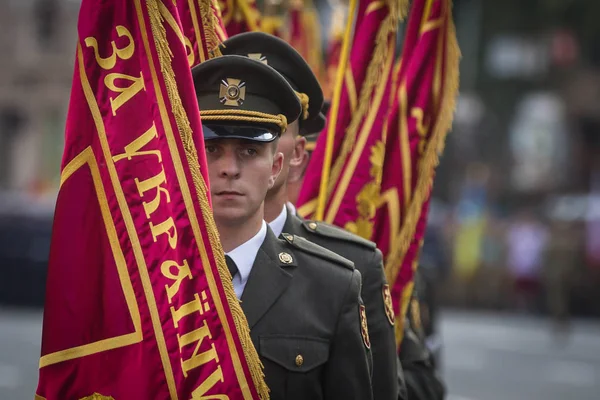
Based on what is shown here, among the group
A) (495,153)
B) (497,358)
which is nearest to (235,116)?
(497,358)

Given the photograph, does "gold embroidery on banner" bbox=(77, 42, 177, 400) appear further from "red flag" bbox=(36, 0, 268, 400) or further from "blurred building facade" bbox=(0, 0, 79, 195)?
"blurred building facade" bbox=(0, 0, 79, 195)

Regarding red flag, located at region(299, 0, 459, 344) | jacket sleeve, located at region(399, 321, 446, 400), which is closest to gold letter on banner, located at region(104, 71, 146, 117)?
red flag, located at region(299, 0, 459, 344)

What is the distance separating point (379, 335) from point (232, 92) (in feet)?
2.87

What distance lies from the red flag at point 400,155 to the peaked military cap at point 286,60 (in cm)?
72

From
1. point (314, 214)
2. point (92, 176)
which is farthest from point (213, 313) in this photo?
point (314, 214)

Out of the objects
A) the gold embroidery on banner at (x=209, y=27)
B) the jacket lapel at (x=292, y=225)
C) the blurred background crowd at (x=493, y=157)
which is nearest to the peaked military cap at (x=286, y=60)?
the gold embroidery on banner at (x=209, y=27)

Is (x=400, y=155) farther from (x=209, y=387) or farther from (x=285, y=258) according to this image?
(x=209, y=387)

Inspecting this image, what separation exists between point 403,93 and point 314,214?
727 millimetres

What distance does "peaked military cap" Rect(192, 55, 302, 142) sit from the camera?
11.9ft

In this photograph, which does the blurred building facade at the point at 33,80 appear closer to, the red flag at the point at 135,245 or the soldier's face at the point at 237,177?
the soldier's face at the point at 237,177

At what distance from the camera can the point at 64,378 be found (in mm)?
3248

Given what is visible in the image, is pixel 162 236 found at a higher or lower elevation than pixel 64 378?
higher

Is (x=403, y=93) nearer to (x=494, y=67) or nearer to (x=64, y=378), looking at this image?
(x=64, y=378)

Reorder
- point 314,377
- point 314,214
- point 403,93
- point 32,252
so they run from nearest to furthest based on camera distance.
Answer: point 314,377 < point 314,214 < point 403,93 < point 32,252
